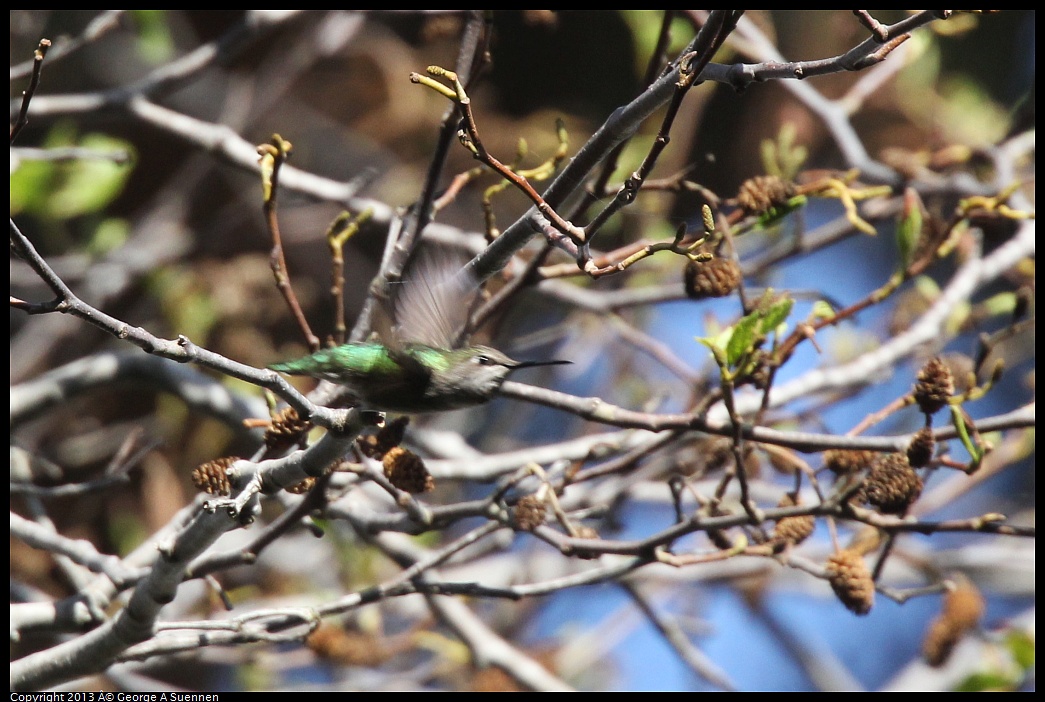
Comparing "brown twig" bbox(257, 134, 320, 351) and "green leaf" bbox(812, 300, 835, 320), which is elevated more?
"brown twig" bbox(257, 134, 320, 351)

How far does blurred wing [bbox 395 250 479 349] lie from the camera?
1602 millimetres

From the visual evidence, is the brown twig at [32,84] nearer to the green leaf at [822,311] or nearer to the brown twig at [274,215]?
the brown twig at [274,215]

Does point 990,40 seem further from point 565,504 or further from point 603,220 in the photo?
point 603,220

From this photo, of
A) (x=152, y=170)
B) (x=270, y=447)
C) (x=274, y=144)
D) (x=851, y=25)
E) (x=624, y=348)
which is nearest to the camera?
(x=270, y=447)

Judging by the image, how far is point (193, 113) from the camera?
4250mm

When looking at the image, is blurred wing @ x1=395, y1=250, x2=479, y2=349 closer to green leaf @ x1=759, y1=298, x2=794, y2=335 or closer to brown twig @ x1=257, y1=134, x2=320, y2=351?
brown twig @ x1=257, y1=134, x2=320, y2=351

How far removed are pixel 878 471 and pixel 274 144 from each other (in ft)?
3.67

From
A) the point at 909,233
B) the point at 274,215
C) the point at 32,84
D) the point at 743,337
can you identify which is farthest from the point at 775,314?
the point at 32,84

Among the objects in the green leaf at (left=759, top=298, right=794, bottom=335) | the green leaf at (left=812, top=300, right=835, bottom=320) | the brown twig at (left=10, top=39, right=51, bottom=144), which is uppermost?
the brown twig at (left=10, top=39, right=51, bottom=144)

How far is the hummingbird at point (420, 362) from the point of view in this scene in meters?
1.57

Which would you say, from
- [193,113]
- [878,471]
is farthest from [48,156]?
[193,113]

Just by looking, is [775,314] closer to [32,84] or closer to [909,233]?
[909,233]

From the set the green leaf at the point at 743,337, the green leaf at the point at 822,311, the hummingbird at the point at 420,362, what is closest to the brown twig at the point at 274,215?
the hummingbird at the point at 420,362

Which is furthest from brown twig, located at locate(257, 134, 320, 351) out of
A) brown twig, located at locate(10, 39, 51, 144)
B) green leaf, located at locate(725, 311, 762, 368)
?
green leaf, located at locate(725, 311, 762, 368)
